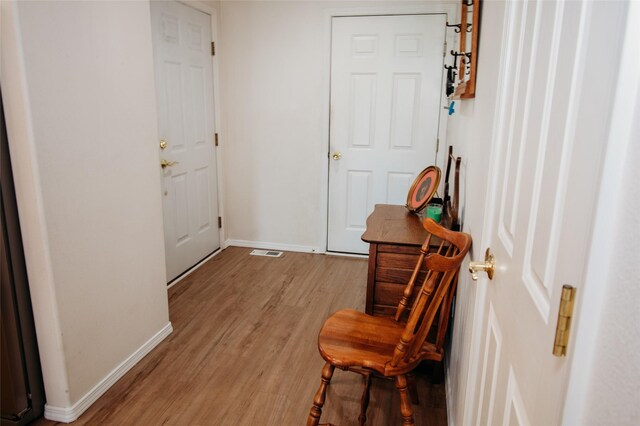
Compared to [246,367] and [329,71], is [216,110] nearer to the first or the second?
[329,71]

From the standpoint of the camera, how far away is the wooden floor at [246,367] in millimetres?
1973

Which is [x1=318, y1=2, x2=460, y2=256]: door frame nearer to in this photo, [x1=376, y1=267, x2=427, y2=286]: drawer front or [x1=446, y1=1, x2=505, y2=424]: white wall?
[x1=446, y1=1, x2=505, y2=424]: white wall

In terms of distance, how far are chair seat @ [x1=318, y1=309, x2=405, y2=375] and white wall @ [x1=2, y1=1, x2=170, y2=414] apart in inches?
42.4

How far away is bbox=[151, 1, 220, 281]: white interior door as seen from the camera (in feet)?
10.1

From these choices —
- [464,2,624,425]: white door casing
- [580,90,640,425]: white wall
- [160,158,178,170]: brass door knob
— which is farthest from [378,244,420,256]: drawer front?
[160,158,178,170]: brass door knob

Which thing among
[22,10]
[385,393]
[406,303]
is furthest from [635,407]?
[22,10]

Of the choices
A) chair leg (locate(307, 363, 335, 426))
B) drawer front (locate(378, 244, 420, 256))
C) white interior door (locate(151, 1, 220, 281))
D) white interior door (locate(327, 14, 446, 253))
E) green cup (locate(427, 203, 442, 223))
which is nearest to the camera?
chair leg (locate(307, 363, 335, 426))

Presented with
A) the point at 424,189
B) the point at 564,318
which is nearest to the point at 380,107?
the point at 424,189

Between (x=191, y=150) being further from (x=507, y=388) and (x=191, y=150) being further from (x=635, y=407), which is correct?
(x=635, y=407)

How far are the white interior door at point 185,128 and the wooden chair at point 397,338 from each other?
1944 mm

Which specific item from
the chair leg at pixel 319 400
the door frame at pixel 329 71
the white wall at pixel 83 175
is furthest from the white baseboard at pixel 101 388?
the door frame at pixel 329 71

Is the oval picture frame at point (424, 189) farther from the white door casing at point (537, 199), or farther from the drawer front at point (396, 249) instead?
the white door casing at point (537, 199)

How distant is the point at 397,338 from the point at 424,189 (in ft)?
3.08

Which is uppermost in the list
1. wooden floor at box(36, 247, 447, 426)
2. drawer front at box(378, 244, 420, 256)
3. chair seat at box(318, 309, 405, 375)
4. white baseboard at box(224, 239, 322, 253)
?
drawer front at box(378, 244, 420, 256)
